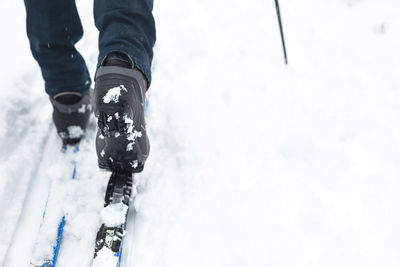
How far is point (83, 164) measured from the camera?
1.76 metres

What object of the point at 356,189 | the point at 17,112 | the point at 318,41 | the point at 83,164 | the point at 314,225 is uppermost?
the point at 318,41

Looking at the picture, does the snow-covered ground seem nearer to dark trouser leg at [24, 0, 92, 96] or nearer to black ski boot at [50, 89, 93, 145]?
black ski boot at [50, 89, 93, 145]

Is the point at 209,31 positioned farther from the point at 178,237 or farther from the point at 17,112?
the point at 178,237

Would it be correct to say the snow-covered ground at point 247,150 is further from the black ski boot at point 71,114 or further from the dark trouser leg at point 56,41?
the dark trouser leg at point 56,41

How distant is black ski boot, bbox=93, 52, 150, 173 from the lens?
42.8 inches

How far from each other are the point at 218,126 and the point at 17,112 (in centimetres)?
122

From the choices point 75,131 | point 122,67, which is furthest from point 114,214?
point 122,67

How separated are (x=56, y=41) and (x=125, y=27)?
1.65 ft

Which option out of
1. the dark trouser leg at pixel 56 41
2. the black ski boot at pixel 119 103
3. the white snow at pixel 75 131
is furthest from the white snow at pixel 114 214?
the dark trouser leg at pixel 56 41

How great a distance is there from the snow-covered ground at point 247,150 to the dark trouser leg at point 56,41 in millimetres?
390

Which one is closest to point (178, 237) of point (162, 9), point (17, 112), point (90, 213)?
point (90, 213)

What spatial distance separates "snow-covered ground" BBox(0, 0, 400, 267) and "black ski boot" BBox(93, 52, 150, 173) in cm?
43

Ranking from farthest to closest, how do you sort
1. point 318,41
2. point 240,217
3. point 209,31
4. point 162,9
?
point 162,9
point 209,31
point 318,41
point 240,217

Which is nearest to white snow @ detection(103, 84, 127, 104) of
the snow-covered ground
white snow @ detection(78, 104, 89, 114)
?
the snow-covered ground
